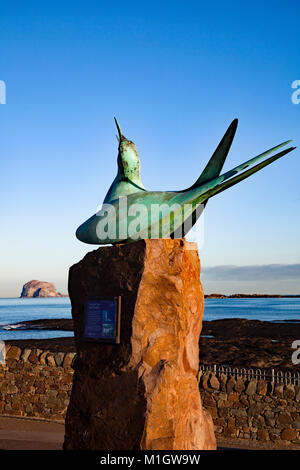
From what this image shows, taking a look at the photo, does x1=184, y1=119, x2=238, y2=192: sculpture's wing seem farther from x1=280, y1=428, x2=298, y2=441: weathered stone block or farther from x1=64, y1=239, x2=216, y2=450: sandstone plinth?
x1=280, y1=428, x2=298, y2=441: weathered stone block

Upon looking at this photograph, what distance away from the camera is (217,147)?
581 cm

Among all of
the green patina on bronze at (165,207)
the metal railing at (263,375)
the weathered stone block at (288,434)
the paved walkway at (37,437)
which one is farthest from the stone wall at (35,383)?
the green patina on bronze at (165,207)

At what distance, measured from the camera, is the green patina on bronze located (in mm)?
5668

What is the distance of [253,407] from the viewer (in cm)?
959

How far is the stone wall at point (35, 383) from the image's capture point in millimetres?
11078

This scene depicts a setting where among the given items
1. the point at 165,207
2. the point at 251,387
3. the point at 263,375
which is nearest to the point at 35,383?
the point at 251,387

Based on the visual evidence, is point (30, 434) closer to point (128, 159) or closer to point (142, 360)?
point (142, 360)

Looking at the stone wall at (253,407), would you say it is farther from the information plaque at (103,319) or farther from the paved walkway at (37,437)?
the information plaque at (103,319)

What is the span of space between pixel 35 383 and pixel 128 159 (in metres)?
7.49

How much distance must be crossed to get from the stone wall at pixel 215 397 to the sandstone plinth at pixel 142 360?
13.9 feet

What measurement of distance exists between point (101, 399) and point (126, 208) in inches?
92.0
